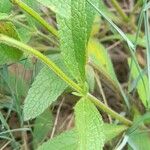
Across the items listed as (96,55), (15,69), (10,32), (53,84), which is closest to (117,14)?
(96,55)

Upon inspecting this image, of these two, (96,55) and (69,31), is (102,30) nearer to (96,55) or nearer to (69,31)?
(96,55)

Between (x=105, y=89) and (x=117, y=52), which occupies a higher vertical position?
(x=117, y=52)

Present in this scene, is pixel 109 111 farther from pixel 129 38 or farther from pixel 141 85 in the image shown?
pixel 129 38

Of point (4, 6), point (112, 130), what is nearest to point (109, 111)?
point (112, 130)

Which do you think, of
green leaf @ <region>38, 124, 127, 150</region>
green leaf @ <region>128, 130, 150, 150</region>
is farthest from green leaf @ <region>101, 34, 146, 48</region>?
green leaf @ <region>38, 124, 127, 150</region>

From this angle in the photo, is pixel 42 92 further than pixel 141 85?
No
